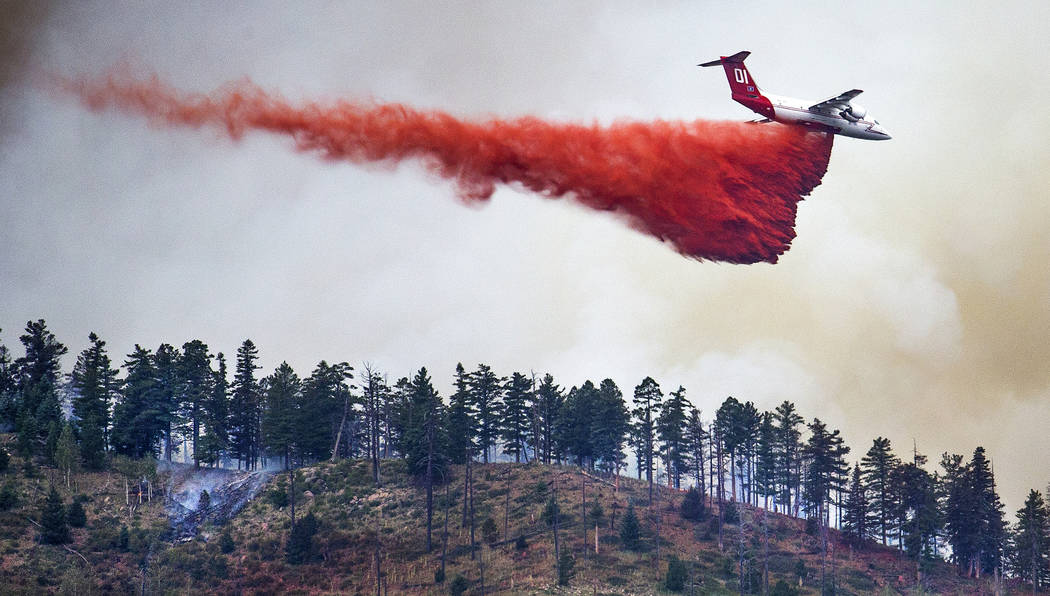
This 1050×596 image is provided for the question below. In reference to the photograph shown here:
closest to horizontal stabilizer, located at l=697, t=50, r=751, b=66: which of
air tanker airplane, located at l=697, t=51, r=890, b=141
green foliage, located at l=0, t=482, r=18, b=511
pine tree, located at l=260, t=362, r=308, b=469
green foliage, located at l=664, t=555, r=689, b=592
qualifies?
air tanker airplane, located at l=697, t=51, r=890, b=141

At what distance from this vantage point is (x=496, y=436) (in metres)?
122

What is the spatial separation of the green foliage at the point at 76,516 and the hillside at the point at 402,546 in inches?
43.0

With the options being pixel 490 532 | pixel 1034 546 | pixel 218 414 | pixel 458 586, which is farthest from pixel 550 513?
pixel 1034 546

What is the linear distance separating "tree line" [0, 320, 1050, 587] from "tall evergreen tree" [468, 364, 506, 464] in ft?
0.54

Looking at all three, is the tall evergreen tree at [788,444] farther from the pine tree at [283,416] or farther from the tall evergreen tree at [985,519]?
the pine tree at [283,416]

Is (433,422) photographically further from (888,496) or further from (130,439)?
(888,496)

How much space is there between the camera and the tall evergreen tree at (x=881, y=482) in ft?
374

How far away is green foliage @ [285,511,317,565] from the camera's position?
333 feet

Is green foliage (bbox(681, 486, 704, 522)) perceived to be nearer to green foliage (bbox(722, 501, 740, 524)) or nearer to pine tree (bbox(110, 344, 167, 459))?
green foliage (bbox(722, 501, 740, 524))

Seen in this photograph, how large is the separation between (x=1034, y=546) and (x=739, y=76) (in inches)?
2491

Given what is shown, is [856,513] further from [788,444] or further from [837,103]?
[837,103]

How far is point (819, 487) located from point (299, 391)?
58.9 metres

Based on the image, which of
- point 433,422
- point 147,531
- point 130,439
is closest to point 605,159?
point 433,422

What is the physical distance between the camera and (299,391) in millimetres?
121125
